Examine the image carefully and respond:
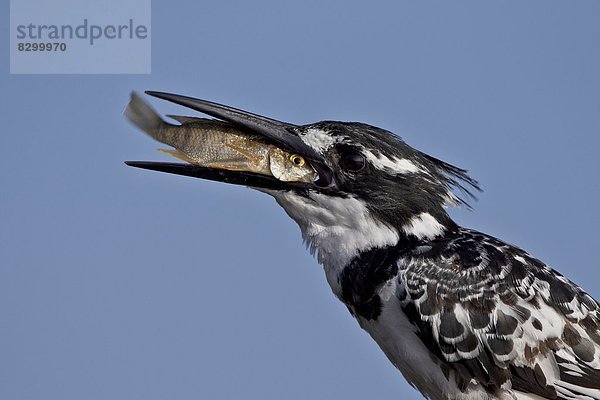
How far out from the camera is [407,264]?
7.55 m

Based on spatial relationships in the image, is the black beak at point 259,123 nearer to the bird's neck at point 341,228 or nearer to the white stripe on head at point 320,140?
the white stripe on head at point 320,140

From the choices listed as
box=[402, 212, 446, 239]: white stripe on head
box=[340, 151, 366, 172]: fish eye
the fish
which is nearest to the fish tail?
the fish

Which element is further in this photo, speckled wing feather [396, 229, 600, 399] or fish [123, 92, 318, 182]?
fish [123, 92, 318, 182]

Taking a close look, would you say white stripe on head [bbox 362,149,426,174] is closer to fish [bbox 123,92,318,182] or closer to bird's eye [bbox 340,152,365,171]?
bird's eye [bbox 340,152,365,171]

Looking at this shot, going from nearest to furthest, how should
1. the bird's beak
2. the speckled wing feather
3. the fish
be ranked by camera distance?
1. the speckled wing feather
2. the bird's beak
3. the fish

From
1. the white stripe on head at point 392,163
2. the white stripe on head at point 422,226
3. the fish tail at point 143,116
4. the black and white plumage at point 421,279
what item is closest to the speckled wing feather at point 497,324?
the black and white plumage at point 421,279

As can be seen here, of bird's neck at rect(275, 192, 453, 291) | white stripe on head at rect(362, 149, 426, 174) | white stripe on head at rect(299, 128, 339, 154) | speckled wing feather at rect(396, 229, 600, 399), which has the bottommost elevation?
speckled wing feather at rect(396, 229, 600, 399)

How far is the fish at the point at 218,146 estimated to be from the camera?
768 cm

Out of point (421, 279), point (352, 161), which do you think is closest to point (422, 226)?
point (421, 279)

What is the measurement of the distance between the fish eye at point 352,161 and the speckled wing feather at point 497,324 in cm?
70

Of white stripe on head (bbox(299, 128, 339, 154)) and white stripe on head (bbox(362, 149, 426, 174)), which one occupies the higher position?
white stripe on head (bbox(299, 128, 339, 154))

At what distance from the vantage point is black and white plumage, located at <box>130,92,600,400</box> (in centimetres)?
742

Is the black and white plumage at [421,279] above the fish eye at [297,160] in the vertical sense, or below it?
below

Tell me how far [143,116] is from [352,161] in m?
1.51
